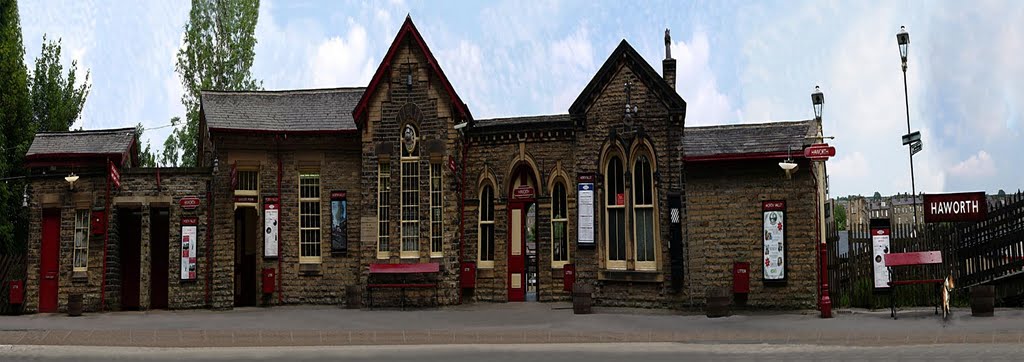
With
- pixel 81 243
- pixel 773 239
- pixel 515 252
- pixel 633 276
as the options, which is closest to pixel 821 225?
pixel 773 239

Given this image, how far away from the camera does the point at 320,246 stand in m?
24.2

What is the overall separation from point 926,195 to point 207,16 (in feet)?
104

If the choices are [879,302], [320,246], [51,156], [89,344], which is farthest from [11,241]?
[879,302]

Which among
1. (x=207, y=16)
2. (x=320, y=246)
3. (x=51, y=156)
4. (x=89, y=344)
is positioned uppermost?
(x=207, y=16)

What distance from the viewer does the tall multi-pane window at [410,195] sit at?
23.0 meters

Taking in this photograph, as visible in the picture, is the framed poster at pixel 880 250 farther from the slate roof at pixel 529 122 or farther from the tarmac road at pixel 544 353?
the slate roof at pixel 529 122

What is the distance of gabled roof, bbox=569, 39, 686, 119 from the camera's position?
21.2 meters

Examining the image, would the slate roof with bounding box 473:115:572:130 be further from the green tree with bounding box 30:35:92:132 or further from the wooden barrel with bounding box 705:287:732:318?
the green tree with bounding box 30:35:92:132

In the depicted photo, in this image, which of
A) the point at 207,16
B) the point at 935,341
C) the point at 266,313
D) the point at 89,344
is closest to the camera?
the point at 935,341

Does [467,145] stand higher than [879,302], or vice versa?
[467,145]

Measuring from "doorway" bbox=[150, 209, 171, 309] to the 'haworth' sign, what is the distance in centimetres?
1997

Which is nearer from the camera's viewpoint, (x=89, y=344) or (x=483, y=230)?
(x=89, y=344)

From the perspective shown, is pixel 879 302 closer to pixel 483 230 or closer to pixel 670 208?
pixel 670 208

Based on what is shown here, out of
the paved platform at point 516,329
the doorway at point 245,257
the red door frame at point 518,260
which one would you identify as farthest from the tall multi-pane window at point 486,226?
the doorway at point 245,257
